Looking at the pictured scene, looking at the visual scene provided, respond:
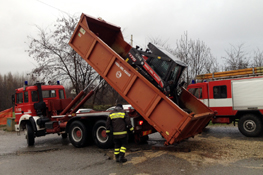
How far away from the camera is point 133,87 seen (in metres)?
6.10

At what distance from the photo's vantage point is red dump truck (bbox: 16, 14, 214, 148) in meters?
5.60

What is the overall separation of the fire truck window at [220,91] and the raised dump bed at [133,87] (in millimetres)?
3054

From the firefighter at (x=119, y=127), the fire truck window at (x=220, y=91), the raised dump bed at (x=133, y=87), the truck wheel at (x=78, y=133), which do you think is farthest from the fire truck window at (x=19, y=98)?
the fire truck window at (x=220, y=91)

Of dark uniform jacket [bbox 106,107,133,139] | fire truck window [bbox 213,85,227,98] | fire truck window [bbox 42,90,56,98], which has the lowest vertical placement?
dark uniform jacket [bbox 106,107,133,139]

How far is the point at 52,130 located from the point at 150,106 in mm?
4486

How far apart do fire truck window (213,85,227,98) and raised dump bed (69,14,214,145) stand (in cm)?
305

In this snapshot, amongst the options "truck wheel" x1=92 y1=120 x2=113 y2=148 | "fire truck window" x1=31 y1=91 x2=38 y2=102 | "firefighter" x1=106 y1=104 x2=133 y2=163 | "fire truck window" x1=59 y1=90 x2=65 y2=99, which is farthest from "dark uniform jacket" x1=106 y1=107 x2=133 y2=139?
"fire truck window" x1=59 y1=90 x2=65 y2=99

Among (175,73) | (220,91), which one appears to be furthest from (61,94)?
(220,91)

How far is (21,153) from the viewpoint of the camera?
735cm

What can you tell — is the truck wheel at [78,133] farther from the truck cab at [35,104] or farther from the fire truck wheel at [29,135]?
the fire truck wheel at [29,135]

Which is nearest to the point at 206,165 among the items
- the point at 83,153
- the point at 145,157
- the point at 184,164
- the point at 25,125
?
the point at 184,164

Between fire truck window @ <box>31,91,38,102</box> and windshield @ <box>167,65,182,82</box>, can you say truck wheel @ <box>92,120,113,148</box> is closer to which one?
windshield @ <box>167,65,182,82</box>

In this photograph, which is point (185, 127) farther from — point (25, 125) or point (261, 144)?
point (25, 125)

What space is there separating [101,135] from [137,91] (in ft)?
7.19
